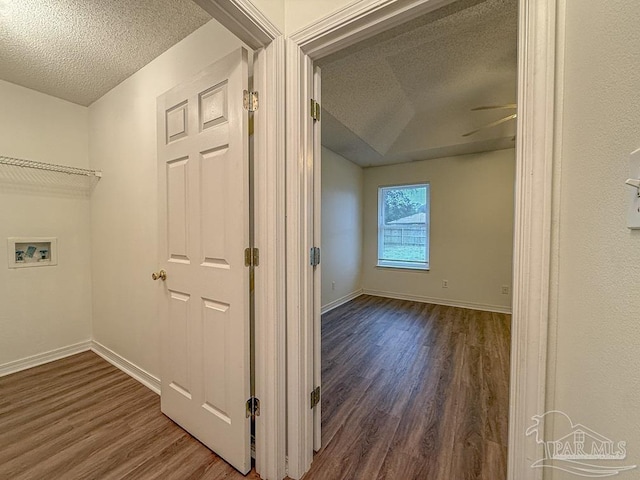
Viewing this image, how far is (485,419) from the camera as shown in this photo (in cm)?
167

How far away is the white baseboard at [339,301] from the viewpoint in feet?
12.7

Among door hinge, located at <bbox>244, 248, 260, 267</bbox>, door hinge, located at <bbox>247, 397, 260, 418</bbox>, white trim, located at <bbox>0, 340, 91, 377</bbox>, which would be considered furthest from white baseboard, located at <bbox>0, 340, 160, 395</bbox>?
door hinge, located at <bbox>244, 248, 260, 267</bbox>

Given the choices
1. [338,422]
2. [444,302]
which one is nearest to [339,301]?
[444,302]

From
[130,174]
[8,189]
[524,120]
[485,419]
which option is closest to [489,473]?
[485,419]

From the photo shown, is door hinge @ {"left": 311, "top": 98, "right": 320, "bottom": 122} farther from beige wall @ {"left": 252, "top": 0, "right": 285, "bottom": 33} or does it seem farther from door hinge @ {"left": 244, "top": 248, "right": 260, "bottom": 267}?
door hinge @ {"left": 244, "top": 248, "right": 260, "bottom": 267}

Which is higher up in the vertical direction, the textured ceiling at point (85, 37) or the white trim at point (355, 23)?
the textured ceiling at point (85, 37)

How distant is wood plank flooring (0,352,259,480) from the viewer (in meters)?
1.32

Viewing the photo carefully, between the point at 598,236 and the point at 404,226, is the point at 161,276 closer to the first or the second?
the point at 598,236

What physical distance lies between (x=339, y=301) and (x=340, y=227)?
1231mm

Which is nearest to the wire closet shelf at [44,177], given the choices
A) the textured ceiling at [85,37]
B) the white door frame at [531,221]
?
the textured ceiling at [85,37]

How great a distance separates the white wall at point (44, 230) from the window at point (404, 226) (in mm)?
4270

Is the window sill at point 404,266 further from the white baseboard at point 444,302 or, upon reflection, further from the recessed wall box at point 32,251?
the recessed wall box at point 32,251

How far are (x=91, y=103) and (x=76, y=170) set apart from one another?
73 cm

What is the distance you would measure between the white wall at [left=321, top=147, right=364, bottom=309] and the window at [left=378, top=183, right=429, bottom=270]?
447 millimetres
